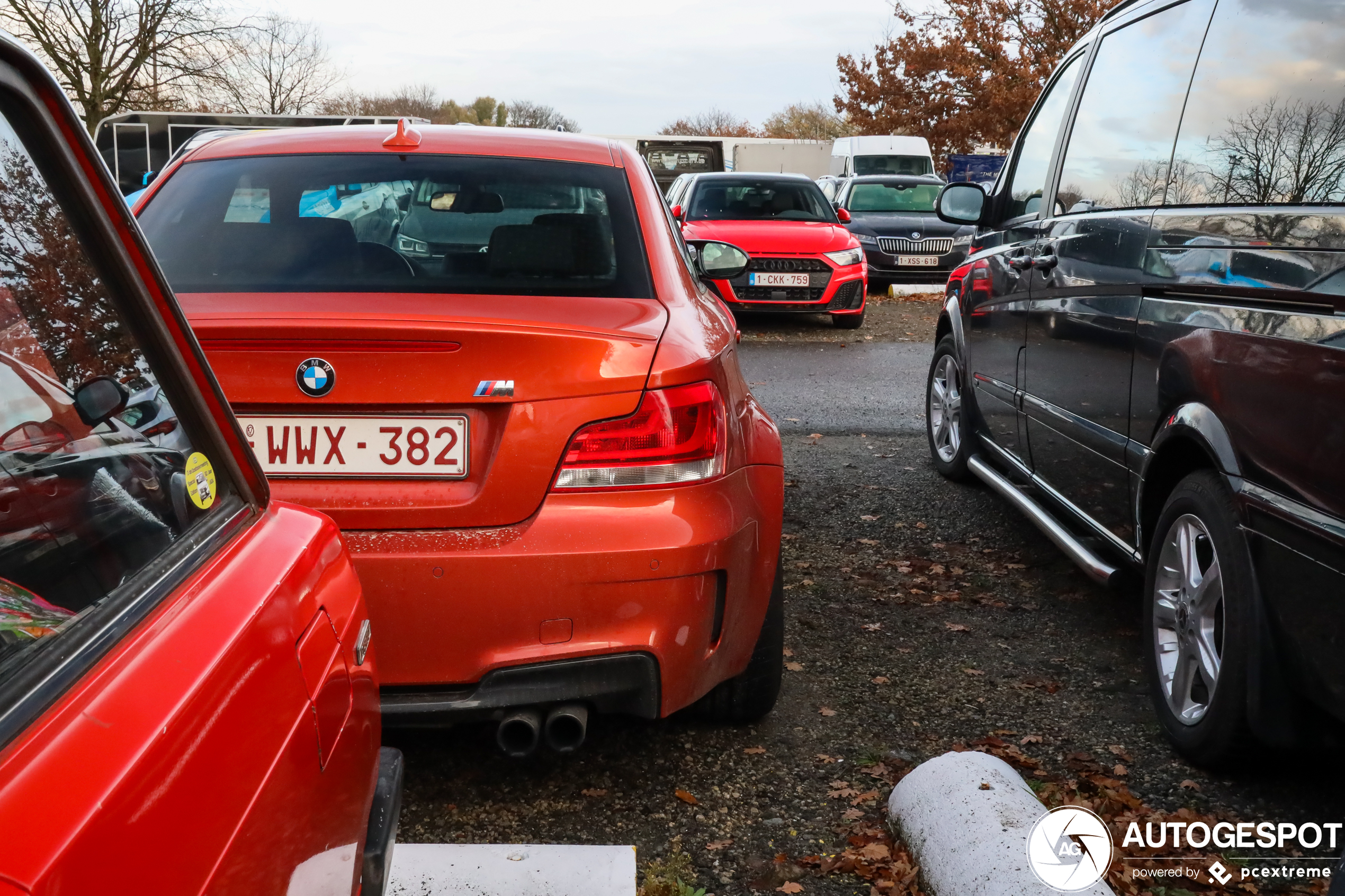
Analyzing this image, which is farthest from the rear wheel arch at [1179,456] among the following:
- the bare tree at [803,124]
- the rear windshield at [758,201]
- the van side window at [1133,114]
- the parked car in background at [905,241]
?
the bare tree at [803,124]

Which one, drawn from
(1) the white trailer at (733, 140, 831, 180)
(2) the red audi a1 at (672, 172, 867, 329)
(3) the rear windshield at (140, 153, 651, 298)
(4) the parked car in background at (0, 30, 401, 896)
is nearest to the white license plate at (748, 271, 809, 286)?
(2) the red audi a1 at (672, 172, 867, 329)

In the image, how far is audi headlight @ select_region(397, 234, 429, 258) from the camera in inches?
138

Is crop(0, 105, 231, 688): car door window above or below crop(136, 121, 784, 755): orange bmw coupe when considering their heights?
above

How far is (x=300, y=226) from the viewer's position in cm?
335

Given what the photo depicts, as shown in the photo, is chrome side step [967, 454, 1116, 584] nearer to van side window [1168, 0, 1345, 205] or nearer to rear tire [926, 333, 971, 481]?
rear tire [926, 333, 971, 481]

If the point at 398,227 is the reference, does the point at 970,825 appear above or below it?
below

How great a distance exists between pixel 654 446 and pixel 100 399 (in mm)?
1583

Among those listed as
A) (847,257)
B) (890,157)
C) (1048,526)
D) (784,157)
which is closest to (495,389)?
(1048,526)

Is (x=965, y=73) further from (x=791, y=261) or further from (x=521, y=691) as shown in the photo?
(x=521, y=691)

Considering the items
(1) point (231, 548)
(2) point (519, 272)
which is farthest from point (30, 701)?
(2) point (519, 272)

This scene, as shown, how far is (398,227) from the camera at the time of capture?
12.7ft

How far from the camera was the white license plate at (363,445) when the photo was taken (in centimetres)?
278

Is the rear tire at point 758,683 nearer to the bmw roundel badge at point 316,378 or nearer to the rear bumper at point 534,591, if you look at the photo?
the rear bumper at point 534,591

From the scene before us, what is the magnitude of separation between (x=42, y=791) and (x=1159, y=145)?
12.3 feet
